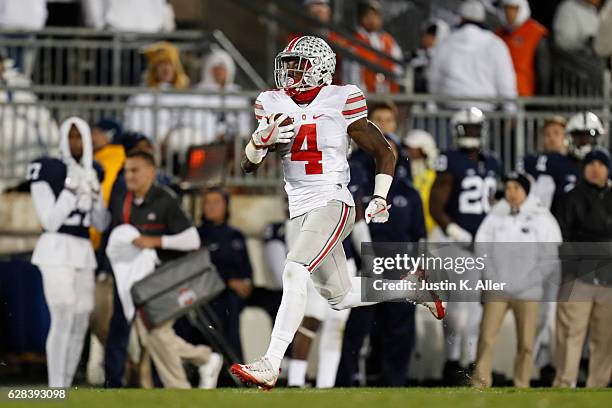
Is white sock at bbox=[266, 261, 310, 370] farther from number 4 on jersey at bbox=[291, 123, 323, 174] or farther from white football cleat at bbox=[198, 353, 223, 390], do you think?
white football cleat at bbox=[198, 353, 223, 390]

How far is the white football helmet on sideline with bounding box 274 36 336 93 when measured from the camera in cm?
922

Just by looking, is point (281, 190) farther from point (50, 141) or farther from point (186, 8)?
point (186, 8)

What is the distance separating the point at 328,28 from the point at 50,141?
131 inches

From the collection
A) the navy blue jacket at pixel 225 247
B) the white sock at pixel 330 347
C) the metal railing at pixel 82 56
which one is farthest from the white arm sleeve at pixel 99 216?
the metal railing at pixel 82 56

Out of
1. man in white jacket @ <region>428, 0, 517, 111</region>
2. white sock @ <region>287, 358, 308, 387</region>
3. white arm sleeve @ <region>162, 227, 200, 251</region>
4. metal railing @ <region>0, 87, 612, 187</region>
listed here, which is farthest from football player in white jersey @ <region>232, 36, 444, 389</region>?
man in white jacket @ <region>428, 0, 517, 111</region>

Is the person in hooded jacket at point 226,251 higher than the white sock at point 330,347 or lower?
higher

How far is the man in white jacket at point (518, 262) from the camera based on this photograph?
11.4 metres

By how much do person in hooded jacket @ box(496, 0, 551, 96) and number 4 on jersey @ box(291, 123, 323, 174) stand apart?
684cm

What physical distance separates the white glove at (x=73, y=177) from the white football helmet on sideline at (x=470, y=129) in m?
2.95

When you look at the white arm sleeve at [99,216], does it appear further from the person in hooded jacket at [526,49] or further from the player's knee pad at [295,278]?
the person in hooded jacket at [526,49]

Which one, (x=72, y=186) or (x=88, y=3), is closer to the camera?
(x=72, y=186)

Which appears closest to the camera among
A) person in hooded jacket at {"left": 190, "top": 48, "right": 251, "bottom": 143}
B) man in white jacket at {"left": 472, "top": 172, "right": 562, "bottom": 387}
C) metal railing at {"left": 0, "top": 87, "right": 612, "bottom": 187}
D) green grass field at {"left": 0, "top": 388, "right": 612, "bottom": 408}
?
green grass field at {"left": 0, "top": 388, "right": 612, "bottom": 408}

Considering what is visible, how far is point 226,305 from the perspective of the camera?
1296 cm

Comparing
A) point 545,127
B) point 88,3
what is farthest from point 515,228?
point 88,3
